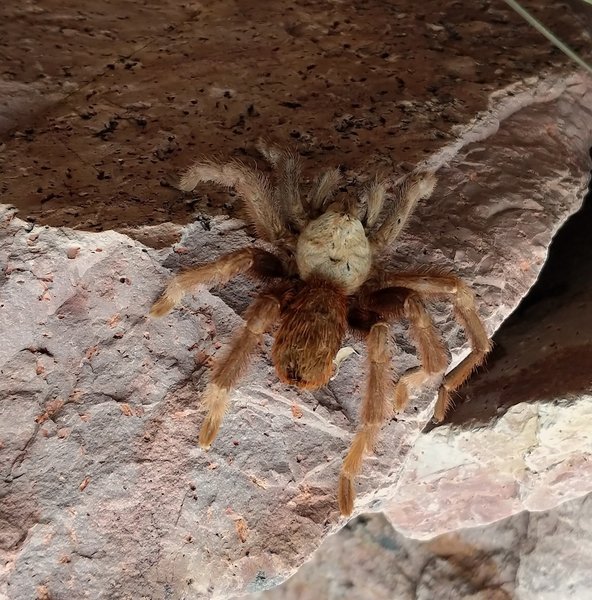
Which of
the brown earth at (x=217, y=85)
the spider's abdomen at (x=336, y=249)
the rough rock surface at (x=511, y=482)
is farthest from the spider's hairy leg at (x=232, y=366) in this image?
the rough rock surface at (x=511, y=482)

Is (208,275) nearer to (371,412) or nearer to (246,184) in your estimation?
(246,184)

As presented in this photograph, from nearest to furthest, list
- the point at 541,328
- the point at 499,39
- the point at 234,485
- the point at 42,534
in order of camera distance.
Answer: the point at 42,534 → the point at 234,485 → the point at 541,328 → the point at 499,39

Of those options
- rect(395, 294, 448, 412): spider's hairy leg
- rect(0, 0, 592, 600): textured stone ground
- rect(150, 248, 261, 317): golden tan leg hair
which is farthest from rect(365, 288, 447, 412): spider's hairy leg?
rect(150, 248, 261, 317): golden tan leg hair

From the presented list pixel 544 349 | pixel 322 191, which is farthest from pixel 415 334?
pixel 544 349

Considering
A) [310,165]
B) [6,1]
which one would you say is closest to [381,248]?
[310,165]

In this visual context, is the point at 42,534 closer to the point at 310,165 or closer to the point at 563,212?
the point at 310,165

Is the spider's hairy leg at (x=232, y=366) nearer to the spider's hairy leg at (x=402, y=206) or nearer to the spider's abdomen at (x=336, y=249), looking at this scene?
the spider's abdomen at (x=336, y=249)

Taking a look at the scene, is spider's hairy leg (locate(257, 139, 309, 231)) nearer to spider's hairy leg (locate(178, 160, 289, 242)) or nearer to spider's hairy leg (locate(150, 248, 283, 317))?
spider's hairy leg (locate(178, 160, 289, 242))
